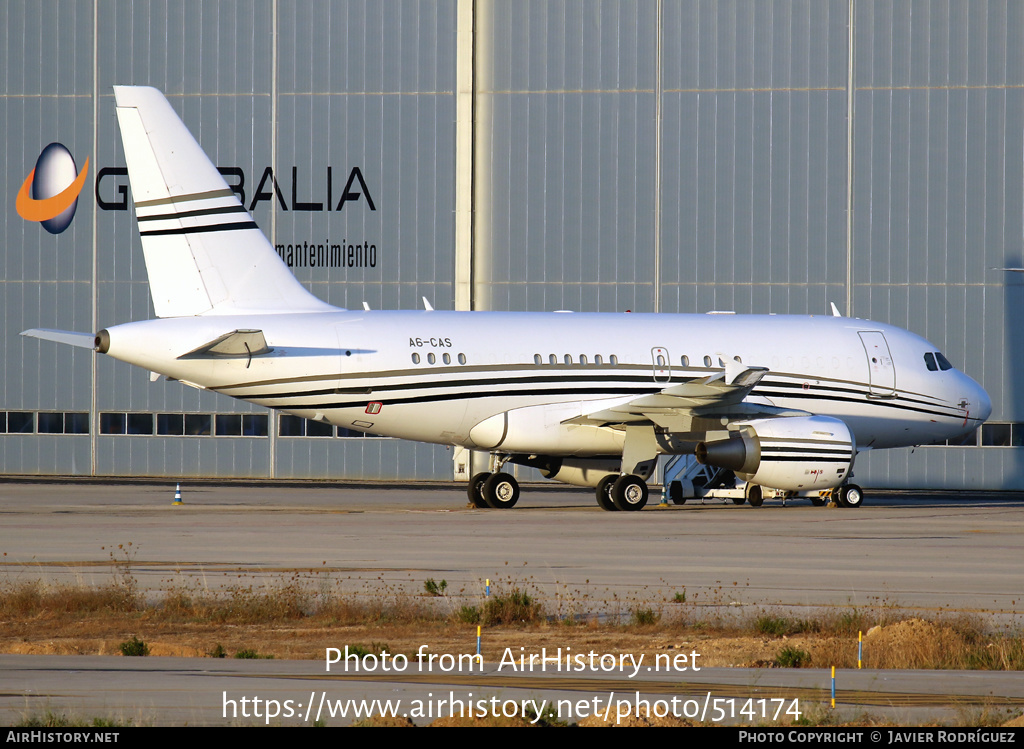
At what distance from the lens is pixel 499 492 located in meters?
30.2

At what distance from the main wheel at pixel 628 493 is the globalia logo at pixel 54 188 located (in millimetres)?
25384

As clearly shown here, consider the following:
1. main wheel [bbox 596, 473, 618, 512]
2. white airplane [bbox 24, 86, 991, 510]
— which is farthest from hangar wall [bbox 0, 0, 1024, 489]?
main wheel [bbox 596, 473, 618, 512]

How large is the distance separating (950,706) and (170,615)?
8.41 metres

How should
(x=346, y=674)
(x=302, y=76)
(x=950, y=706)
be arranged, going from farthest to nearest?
(x=302, y=76)
(x=346, y=674)
(x=950, y=706)

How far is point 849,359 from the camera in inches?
1265

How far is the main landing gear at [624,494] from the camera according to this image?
29.2 meters

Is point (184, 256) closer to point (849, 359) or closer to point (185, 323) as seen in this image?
point (185, 323)

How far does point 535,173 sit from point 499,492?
54.4 ft

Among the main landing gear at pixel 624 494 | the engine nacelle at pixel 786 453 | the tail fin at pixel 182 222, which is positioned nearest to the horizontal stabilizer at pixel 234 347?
the tail fin at pixel 182 222

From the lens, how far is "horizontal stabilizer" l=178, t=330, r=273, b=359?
2636cm

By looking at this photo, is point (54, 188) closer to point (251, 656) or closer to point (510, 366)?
point (510, 366)

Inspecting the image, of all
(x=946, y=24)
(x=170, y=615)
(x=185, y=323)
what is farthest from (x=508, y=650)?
(x=946, y=24)

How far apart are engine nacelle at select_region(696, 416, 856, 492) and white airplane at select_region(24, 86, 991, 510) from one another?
0.11 ft

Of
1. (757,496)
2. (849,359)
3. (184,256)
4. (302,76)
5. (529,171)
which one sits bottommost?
(757,496)
